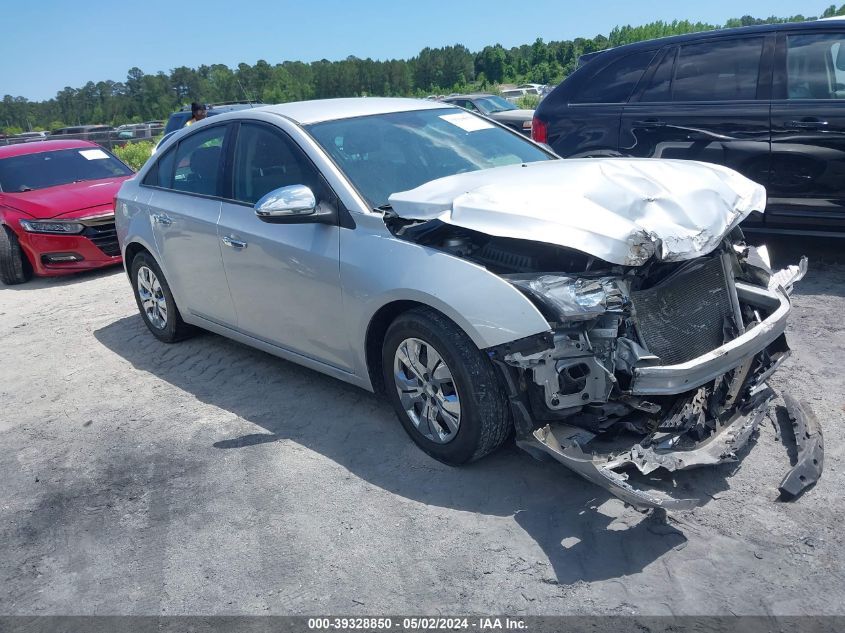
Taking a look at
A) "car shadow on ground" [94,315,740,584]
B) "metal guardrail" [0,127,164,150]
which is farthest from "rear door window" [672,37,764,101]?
"metal guardrail" [0,127,164,150]

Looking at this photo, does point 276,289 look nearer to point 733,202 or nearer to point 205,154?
point 205,154

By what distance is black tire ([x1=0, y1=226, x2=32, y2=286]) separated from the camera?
9.25m

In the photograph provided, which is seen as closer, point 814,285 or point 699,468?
point 699,468

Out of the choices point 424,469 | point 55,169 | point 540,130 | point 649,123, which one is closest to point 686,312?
point 424,469

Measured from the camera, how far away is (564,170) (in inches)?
161

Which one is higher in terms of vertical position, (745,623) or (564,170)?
(564,170)

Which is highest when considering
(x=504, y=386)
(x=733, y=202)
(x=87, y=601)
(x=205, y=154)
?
(x=205, y=154)

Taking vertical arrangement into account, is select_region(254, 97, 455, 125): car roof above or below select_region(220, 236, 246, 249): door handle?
above

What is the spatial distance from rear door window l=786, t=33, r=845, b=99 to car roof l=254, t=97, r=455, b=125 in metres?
2.99

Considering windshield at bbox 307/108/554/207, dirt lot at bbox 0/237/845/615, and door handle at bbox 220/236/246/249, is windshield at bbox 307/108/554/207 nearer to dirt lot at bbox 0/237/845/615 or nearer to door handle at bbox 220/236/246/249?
door handle at bbox 220/236/246/249

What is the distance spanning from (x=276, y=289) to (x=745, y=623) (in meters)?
3.06

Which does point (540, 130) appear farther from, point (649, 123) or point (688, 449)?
point (688, 449)

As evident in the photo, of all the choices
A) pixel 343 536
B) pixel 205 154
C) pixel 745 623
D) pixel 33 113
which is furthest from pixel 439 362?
pixel 33 113

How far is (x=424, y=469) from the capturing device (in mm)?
3904
